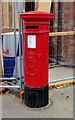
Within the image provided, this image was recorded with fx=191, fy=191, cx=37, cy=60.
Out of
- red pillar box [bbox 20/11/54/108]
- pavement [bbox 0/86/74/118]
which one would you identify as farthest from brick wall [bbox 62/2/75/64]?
red pillar box [bbox 20/11/54/108]

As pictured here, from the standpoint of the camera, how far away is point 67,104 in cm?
411

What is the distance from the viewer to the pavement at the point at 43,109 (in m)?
3.65

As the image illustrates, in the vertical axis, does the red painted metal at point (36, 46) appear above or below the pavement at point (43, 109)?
above

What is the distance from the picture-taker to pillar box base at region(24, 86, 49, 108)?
150 inches

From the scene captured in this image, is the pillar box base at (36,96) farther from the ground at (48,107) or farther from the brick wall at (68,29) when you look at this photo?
the brick wall at (68,29)

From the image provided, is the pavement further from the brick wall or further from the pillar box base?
the brick wall

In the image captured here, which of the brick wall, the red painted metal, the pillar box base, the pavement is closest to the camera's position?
the red painted metal

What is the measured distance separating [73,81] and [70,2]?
2.85 metres

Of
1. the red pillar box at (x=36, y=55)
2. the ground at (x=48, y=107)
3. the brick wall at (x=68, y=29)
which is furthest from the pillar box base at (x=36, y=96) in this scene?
the brick wall at (x=68, y=29)

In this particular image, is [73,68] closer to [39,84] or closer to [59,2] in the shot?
[59,2]

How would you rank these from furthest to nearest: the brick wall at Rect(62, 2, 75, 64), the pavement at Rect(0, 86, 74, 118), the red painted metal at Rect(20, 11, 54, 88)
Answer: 1. the brick wall at Rect(62, 2, 75, 64)
2. the pavement at Rect(0, 86, 74, 118)
3. the red painted metal at Rect(20, 11, 54, 88)

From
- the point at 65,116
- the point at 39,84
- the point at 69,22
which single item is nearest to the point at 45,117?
the point at 65,116

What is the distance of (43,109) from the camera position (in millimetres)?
3883

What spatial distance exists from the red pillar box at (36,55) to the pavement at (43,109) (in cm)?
16
